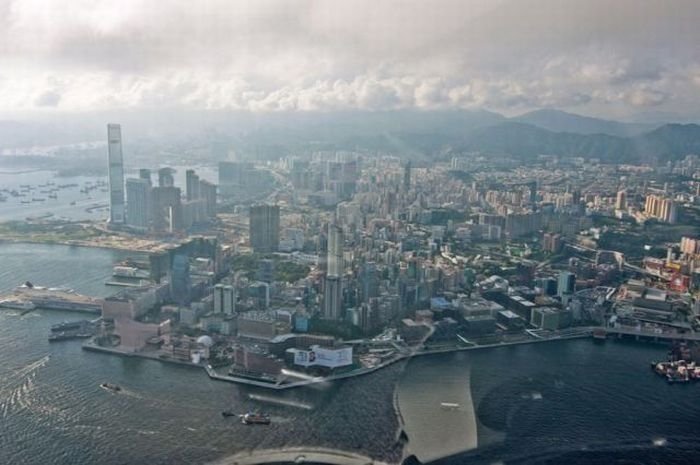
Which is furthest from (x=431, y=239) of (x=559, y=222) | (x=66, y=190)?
(x=66, y=190)

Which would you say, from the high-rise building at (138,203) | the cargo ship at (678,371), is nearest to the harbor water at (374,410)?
the cargo ship at (678,371)

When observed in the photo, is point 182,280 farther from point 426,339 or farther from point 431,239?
point 431,239

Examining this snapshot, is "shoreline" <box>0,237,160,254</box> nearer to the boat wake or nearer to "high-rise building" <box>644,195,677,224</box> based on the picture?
the boat wake

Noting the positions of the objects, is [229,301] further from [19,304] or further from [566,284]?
[566,284]

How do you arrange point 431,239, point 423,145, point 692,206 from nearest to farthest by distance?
point 431,239 → point 692,206 → point 423,145

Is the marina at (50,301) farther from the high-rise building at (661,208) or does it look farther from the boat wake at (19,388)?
the high-rise building at (661,208)

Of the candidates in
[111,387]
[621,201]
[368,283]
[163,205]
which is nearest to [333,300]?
[368,283]

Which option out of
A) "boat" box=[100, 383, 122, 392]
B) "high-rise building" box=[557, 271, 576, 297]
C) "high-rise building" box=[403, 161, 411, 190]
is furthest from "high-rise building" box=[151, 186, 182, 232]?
"high-rise building" box=[557, 271, 576, 297]
